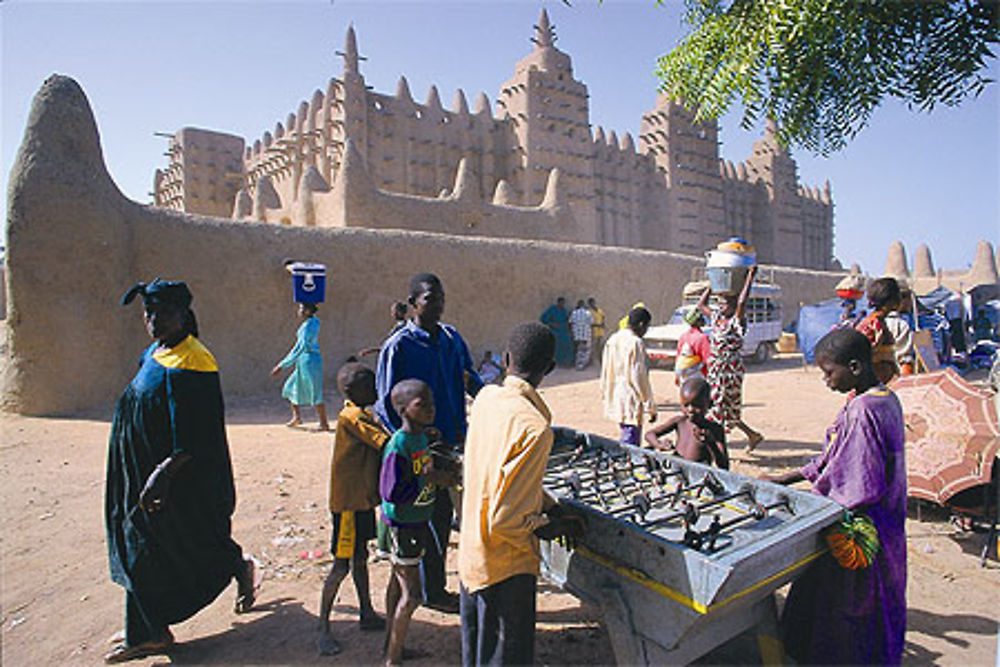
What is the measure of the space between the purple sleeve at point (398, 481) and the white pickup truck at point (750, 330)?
11485 mm

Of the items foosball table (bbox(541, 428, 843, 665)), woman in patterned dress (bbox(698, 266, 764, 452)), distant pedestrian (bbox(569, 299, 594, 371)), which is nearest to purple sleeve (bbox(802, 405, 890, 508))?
foosball table (bbox(541, 428, 843, 665))

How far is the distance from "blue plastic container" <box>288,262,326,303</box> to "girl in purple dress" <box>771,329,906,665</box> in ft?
30.0

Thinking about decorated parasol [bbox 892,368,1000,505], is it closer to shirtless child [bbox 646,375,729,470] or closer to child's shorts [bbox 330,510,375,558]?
shirtless child [bbox 646,375,729,470]

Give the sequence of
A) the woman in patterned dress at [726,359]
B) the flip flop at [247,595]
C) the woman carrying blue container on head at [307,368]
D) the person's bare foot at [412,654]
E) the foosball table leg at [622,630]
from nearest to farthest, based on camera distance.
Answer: the foosball table leg at [622,630]
the person's bare foot at [412,654]
the flip flop at [247,595]
the woman in patterned dress at [726,359]
the woman carrying blue container on head at [307,368]

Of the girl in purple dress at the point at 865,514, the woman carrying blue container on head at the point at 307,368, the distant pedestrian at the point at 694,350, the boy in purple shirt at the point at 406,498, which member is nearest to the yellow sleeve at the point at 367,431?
the boy in purple shirt at the point at 406,498

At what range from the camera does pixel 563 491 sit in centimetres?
274

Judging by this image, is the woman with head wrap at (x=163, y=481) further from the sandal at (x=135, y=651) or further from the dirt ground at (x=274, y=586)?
the dirt ground at (x=274, y=586)

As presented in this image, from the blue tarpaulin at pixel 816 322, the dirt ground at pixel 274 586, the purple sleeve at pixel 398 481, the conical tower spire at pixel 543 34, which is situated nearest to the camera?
the purple sleeve at pixel 398 481

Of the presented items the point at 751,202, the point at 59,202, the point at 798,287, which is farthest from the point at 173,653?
the point at 751,202

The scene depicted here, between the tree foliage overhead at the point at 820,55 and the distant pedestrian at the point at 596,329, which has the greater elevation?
the tree foliage overhead at the point at 820,55

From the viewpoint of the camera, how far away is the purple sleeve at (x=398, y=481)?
8.86ft

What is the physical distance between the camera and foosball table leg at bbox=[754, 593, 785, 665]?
2.41m

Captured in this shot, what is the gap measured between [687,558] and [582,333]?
12579mm

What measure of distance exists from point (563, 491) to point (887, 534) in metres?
1.43
